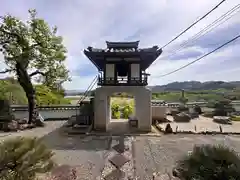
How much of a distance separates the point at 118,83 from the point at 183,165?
7707 mm

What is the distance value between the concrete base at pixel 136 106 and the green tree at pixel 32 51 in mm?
3607

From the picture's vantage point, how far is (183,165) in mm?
3762

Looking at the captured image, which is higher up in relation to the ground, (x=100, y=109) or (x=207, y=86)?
(x=207, y=86)

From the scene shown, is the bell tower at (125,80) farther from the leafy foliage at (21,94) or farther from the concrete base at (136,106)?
the leafy foliage at (21,94)

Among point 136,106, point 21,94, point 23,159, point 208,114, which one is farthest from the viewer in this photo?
point 21,94

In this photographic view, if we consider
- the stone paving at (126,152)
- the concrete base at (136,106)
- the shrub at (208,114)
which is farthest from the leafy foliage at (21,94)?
the shrub at (208,114)

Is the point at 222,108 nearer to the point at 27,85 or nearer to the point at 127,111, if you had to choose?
the point at 127,111

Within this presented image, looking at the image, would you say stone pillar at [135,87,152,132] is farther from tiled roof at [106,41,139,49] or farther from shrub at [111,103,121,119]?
shrub at [111,103,121,119]

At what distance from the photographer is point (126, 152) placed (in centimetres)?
709

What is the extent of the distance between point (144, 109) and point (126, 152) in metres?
3.91

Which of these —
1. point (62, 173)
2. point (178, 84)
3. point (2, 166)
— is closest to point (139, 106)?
point (62, 173)

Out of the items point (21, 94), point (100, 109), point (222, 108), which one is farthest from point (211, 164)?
point (21, 94)

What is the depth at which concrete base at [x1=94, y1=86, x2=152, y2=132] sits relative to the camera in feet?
34.9

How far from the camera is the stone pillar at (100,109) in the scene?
35.2ft
